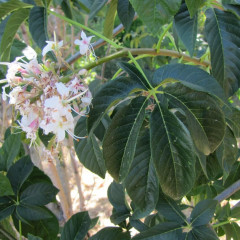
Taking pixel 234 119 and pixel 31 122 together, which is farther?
pixel 234 119

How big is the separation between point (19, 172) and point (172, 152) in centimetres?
47

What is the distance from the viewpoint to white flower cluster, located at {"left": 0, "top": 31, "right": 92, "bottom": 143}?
41 cm

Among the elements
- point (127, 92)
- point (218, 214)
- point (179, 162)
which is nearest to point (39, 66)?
point (127, 92)

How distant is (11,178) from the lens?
743mm

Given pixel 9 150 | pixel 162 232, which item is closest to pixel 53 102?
pixel 162 232

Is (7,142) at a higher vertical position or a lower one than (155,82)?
lower

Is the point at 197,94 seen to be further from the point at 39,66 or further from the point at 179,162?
the point at 39,66

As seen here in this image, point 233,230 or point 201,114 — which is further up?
point 201,114

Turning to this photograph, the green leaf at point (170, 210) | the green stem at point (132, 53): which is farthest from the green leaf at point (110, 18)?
the green leaf at point (170, 210)

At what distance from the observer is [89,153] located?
0.59 metres

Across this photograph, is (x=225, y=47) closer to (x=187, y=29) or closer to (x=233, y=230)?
(x=187, y=29)

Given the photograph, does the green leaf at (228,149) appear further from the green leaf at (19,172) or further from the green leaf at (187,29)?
the green leaf at (19,172)

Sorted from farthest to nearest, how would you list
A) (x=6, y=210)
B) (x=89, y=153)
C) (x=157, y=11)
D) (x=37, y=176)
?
1. (x=37, y=176)
2. (x=6, y=210)
3. (x=89, y=153)
4. (x=157, y=11)

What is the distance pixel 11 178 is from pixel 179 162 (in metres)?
0.49
